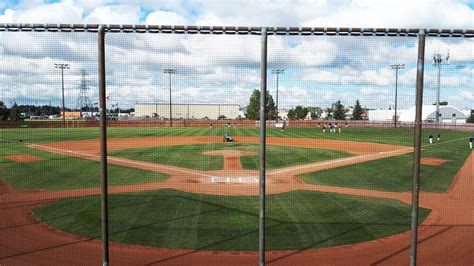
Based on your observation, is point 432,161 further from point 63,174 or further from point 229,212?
point 63,174

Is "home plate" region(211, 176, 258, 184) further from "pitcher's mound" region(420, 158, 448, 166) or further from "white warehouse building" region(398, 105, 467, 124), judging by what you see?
"white warehouse building" region(398, 105, 467, 124)

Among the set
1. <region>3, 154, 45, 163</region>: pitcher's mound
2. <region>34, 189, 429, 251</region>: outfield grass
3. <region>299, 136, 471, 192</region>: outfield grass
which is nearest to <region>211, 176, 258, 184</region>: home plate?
<region>299, 136, 471, 192</region>: outfield grass

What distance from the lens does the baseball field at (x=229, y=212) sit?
8.53 metres

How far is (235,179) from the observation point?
679 inches

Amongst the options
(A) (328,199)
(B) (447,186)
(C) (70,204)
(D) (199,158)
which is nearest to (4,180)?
(C) (70,204)

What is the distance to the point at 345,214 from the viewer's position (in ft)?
37.5

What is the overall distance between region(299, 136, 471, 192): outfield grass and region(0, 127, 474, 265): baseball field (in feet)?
0.19

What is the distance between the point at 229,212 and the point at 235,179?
5.84m

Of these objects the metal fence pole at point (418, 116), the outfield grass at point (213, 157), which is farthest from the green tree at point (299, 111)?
the outfield grass at point (213, 157)

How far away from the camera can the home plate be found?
54.3ft

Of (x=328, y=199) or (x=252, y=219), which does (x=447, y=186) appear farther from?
(x=252, y=219)

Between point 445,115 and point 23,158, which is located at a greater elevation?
point 445,115

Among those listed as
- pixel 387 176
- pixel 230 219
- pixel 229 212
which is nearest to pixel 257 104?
pixel 230 219

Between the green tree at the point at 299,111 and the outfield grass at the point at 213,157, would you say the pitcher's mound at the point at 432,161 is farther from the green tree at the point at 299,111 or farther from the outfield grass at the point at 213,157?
the green tree at the point at 299,111
